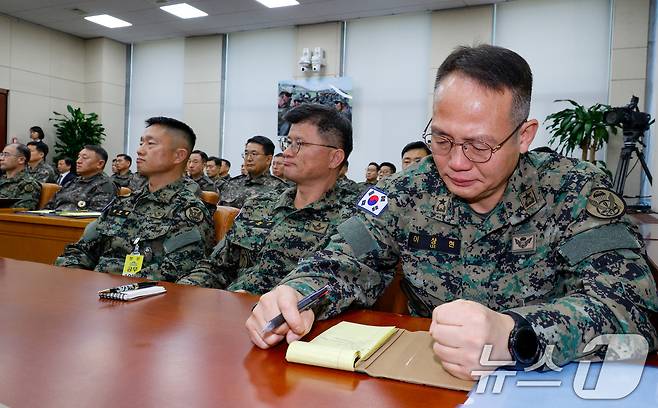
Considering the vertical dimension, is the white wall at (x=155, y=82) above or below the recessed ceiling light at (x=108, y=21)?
below

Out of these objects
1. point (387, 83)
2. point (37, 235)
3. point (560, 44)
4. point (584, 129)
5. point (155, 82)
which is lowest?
point (37, 235)

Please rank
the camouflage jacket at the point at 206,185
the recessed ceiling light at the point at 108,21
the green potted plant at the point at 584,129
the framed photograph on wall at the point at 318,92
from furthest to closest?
the recessed ceiling light at the point at 108,21
the framed photograph on wall at the point at 318,92
the camouflage jacket at the point at 206,185
the green potted plant at the point at 584,129

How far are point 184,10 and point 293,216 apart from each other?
6892 millimetres

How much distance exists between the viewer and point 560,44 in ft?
23.0

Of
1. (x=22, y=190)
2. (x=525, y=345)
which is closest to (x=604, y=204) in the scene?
(x=525, y=345)

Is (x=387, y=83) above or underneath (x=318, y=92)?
above

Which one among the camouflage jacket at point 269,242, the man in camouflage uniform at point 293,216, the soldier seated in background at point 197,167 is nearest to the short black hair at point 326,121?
the man in camouflage uniform at point 293,216

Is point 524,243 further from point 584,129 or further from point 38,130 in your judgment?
point 38,130

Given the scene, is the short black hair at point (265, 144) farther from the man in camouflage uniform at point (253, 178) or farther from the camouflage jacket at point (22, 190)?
the camouflage jacket at point (22, 190)

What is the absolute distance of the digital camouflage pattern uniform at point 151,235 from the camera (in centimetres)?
223

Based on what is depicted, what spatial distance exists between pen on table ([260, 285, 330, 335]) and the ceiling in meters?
6.92

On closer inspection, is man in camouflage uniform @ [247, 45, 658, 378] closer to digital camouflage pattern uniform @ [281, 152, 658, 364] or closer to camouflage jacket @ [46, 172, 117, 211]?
digital camouflage pattern uniform @ [281, 152, 658, 364]

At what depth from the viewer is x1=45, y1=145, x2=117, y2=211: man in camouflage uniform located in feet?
15.9

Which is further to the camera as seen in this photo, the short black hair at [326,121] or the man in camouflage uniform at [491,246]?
the short black hair at [326,121]
